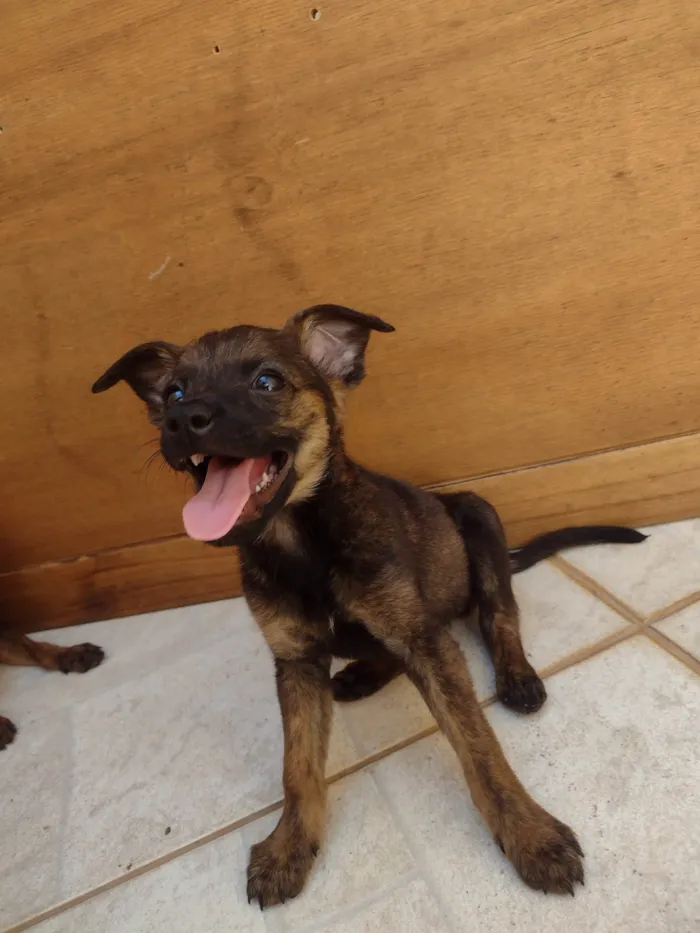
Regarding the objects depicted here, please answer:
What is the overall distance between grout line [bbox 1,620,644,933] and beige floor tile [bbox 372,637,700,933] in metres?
0.03

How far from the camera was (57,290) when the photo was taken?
2.54 metres

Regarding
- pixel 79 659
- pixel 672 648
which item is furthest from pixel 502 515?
pixel 79 659

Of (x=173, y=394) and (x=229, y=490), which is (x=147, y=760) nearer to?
(x=229, y=490)

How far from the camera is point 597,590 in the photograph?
2.54m

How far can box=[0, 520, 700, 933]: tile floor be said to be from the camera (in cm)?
164

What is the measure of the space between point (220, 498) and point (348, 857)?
109cm

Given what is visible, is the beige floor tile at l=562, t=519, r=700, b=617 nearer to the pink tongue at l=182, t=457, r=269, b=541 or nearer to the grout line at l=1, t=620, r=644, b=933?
the grout line at l=1, t=620, r=644, b=933

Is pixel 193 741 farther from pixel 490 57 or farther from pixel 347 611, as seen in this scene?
pixel 490 57

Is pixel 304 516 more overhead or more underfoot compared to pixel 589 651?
more overhead

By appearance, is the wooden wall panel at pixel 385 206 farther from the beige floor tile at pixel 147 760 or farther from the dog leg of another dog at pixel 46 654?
the beige floor tile at pixel 147 760

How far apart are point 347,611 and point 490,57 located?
6.18 ft

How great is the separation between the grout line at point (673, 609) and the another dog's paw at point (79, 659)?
2.35 meters

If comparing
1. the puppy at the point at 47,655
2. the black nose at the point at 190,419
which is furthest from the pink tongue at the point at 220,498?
the puppy at the point at 47,655

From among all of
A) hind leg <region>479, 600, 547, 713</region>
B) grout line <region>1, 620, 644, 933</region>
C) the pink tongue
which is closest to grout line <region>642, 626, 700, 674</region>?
grout line <region>1, 620, 644, 933</region>
